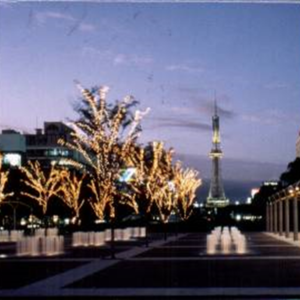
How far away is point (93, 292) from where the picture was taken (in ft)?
58.2

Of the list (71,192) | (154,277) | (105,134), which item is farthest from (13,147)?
(154,277)

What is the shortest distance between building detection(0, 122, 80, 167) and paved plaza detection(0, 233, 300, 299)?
127319 millimetres

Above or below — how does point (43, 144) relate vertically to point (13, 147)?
above

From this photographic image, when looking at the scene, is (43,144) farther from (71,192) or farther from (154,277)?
(154,277)

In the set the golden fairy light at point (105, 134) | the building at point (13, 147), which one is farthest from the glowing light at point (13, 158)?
the golden fairy light at point (105, 134)

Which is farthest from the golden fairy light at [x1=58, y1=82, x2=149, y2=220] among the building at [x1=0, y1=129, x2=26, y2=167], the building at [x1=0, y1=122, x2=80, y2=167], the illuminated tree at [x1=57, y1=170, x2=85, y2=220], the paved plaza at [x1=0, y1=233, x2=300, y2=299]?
the building at [x1=0, y1=122, x2=80, y2=167]

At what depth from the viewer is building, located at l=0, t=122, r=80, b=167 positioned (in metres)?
157

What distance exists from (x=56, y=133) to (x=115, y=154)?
485 feet

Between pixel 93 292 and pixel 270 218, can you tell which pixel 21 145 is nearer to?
pixel 270 218

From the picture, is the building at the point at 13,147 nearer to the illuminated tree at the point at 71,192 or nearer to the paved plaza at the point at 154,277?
the illuminated tree at the point at 71,192

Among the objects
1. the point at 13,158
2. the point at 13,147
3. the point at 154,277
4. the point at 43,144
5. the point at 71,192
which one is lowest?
the point at 154,277

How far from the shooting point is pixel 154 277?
21453 mm

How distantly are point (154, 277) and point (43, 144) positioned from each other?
157 m

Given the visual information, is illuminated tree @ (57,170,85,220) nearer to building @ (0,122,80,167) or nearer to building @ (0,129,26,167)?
building @ (0,129,26,167)
